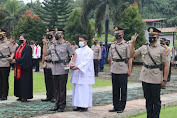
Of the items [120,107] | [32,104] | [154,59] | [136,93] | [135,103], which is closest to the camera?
[154,59]

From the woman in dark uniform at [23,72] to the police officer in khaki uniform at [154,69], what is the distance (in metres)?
3.75

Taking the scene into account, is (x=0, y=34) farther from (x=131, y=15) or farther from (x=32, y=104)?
(x=131, y=15)

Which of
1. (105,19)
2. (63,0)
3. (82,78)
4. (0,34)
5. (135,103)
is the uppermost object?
(63,0)

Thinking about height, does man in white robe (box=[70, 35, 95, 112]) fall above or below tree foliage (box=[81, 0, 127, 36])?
below

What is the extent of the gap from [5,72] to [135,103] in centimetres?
412

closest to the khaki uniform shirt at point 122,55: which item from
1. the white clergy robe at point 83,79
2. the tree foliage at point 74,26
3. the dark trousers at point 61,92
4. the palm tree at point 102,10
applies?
the white clergy robe at point 83,79

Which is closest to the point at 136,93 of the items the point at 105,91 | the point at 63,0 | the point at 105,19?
the point at 105,91

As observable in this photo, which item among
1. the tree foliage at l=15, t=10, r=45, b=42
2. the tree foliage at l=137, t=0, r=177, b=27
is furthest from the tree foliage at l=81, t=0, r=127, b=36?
the tree foliage at l=137, t=0, r=177, b=27

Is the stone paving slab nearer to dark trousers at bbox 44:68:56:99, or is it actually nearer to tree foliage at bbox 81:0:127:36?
dark trousers at bbox 44:68:56:99

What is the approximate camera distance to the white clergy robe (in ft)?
26.5

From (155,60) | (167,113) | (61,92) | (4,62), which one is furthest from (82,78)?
(4,62)

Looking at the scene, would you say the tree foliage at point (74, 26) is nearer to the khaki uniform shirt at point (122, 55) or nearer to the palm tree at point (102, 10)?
the palm tree at point (102, 10)

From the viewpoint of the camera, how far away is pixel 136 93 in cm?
1159

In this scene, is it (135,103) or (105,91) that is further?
(105,91)
